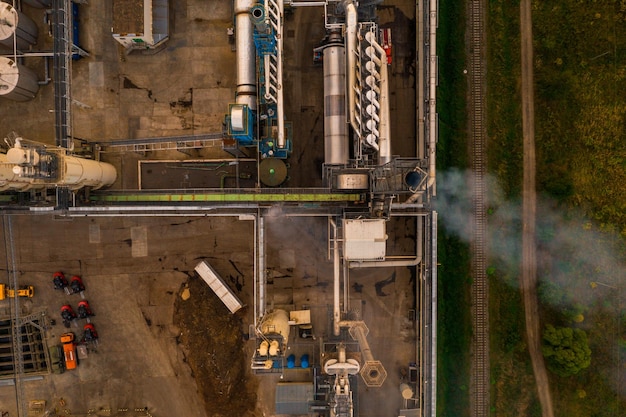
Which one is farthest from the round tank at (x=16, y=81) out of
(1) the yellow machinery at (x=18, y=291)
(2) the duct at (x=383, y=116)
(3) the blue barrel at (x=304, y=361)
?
(3) the blue barrel at (x=304, y=361)

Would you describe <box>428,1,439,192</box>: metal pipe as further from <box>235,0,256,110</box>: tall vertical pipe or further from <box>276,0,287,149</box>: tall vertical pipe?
<box>235,0,256,110</box>: tall vertical pipe

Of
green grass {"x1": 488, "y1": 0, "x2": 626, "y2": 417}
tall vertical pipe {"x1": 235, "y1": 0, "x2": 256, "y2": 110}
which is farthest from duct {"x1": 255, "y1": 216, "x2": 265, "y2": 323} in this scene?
green grass {"x1": 488, "y1": 0, "x2": 626, "y2": 417}

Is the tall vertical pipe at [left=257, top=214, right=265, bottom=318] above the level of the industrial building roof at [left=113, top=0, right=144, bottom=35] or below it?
below

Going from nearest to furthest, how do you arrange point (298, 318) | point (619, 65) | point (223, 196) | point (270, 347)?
point (270, 347) → point (223, 196) → point (298, 318) → point (619, 65)

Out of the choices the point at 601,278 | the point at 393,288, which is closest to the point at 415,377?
the point at 393,288

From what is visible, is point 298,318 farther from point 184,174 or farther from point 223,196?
point 184,174

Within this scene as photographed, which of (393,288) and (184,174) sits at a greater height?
(184,174)
